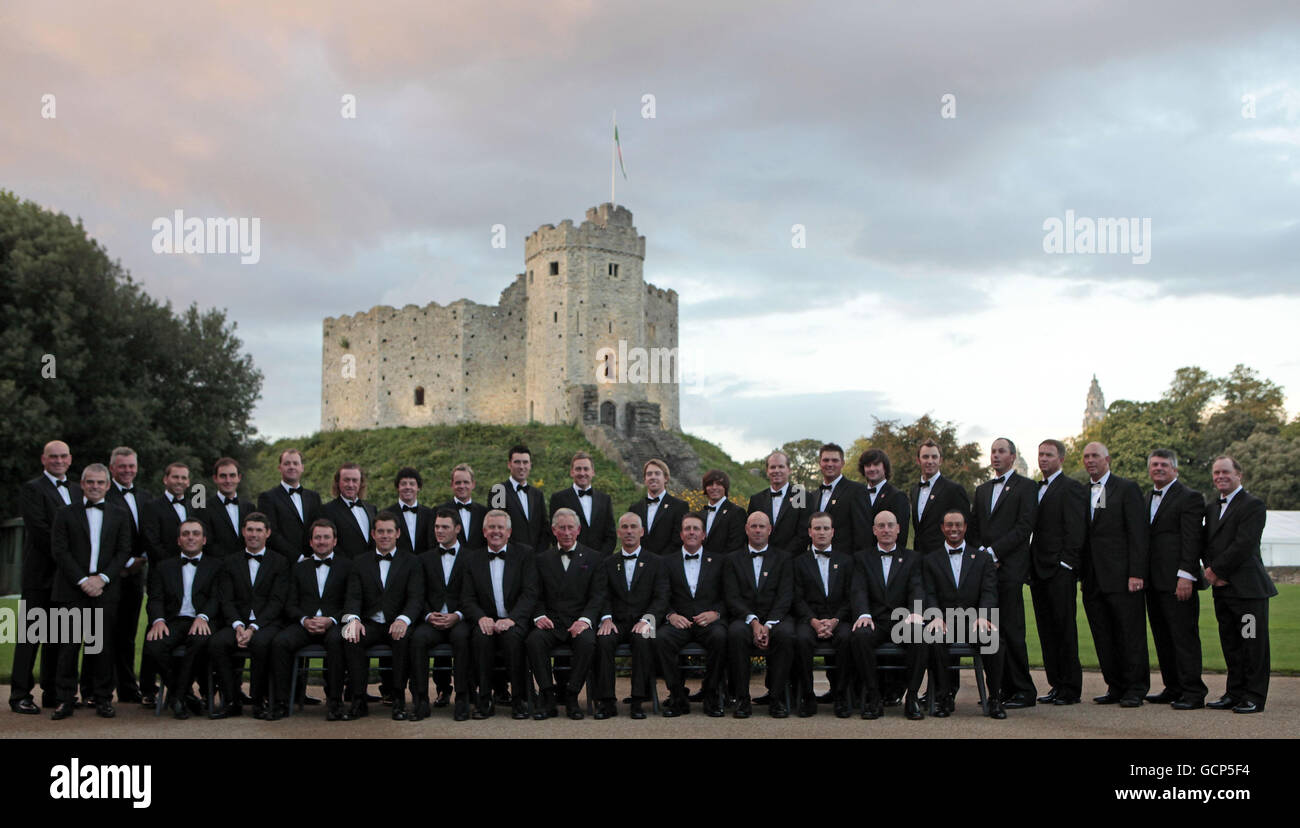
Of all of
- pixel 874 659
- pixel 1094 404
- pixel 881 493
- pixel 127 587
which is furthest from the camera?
pixel 1094 404

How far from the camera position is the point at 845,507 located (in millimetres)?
10781

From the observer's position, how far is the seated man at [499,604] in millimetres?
9617

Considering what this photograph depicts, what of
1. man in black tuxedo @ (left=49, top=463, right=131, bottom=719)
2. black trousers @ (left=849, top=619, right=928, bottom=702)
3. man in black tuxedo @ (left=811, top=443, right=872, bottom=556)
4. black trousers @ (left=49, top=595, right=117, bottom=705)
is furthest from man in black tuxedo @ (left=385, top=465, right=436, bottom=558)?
black trousers @ (left=849, top=619, right=928, bottom=702)

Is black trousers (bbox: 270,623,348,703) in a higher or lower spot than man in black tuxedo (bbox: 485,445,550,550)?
lower

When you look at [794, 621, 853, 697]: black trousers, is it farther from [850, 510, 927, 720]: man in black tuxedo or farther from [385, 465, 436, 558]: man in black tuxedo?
[385, 465, 436, 558]: man in black tuxedo

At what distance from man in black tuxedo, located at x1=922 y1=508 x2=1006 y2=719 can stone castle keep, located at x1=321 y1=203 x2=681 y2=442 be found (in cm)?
3673

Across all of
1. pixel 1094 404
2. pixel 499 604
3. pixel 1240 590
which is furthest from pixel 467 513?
pixel 1094 404

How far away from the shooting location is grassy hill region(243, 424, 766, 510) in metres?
40.4

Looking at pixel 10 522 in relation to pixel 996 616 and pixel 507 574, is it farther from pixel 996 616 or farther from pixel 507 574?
pixel 996 616

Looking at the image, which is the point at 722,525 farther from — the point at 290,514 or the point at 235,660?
the point at 235,660

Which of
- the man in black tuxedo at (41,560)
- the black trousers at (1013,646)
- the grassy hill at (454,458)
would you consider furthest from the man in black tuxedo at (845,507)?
the grassy hill at (454,458)

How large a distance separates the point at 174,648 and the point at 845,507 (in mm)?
6482

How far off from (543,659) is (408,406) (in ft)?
156

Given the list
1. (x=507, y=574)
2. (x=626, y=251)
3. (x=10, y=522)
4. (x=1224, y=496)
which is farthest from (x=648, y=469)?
(x=626, y=251)
